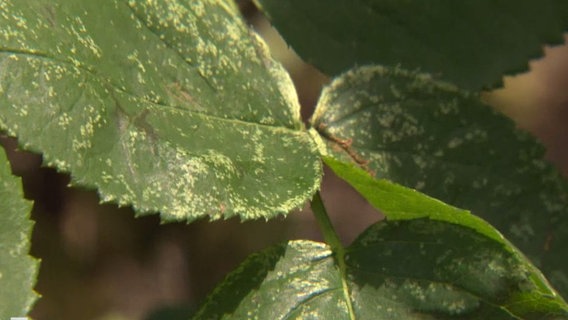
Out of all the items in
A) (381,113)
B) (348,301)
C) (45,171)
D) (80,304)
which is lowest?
(80,304)

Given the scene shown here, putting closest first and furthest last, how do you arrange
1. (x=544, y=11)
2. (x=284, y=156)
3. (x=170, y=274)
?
(x=284, y=156)
(x=544, y=11)
(x=170, y=274)

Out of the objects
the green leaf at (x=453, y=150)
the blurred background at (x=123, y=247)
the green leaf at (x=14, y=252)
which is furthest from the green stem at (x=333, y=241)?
the blurred background at (x=123, y=247)

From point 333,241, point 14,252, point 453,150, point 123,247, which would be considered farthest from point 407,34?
point 123,247

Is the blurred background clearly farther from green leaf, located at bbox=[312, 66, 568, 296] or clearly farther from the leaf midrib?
the leaf midrib

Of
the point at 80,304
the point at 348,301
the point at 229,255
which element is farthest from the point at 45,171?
the point at 348,301

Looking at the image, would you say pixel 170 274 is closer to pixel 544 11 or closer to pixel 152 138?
pixel 544 11

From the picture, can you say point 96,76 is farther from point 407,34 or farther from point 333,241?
point 407,34

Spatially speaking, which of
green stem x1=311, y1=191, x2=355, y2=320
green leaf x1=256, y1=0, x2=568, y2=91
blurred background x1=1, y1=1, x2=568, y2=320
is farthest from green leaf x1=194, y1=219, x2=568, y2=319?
blurred background x1=1, y1=1, x2=568, y2=320

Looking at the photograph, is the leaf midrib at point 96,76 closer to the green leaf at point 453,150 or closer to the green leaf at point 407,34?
the green leaf at point 453,150
